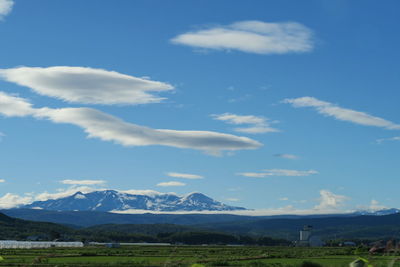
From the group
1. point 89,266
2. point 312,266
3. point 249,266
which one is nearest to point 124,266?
point 89,266

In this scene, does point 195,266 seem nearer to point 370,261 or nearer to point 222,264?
point 370,261

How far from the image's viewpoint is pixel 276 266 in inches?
2886

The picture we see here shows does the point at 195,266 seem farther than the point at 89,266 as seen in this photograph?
No

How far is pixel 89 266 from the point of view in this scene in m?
69.6

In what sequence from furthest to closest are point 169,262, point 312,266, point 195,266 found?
→ point 312,266 → point 169,262 → point 195,266

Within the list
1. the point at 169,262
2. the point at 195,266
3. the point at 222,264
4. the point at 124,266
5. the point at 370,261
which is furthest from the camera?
the point at 222,264

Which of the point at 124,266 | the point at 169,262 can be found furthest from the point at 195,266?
the point at 124,266

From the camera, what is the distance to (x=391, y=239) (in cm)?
575

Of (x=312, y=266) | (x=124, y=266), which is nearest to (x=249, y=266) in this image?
(x=124, y=266)

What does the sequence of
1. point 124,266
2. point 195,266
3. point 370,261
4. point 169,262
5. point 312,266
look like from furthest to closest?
point 124,266, point 312,266, point 169,262, point 370,261, point 195,266

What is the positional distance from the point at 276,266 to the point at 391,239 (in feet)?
228

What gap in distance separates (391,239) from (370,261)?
24.9 inches

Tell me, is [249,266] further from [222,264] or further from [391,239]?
[391,239]

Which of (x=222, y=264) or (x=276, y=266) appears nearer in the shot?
(x=276, y=266)
